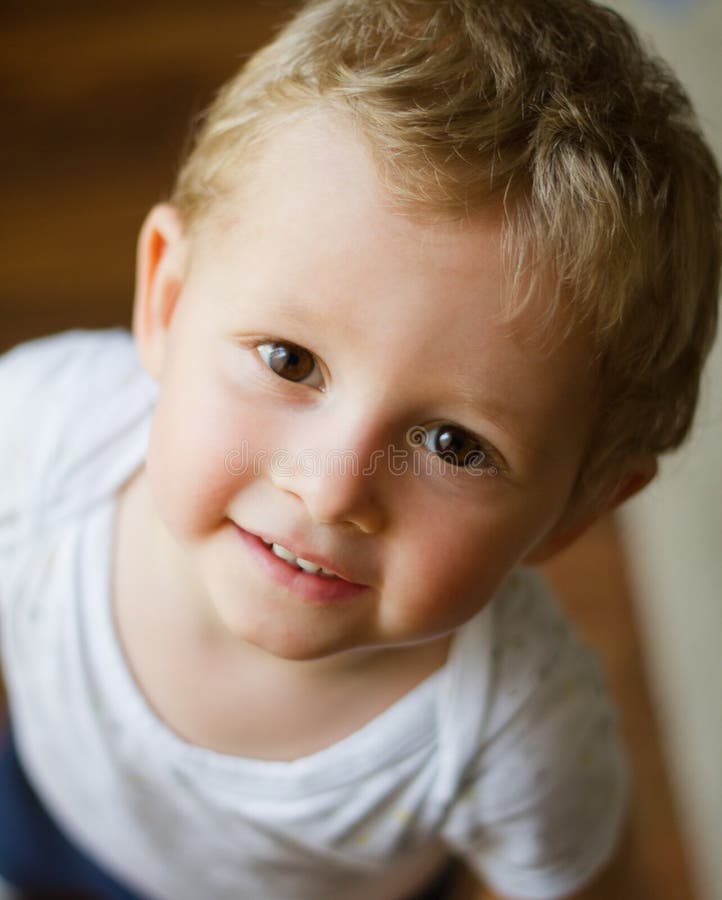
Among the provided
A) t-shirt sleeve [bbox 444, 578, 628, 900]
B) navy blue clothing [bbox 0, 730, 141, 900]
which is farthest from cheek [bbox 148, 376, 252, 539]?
navy blue clothing [bbox 0, 730, 141, 900]

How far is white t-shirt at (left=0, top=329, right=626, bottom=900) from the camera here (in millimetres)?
677

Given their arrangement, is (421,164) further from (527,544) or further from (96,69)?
(96,69)

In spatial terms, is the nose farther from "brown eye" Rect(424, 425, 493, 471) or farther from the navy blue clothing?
the navy blue clothing

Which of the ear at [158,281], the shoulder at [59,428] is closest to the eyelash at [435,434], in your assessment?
the ear at [158,281]

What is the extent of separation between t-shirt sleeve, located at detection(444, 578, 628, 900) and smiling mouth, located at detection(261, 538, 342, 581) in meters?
0.17

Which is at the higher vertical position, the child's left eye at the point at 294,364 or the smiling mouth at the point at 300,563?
the child's left eye at the point at 294,364

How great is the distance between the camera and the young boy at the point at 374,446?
1.65 feet

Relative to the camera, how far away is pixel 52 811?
0.88 meters

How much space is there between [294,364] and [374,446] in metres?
0.06

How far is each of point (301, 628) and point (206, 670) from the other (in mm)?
171

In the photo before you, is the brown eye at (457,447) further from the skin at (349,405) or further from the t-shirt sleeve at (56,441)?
the t-shirt sleeve at (56,441)

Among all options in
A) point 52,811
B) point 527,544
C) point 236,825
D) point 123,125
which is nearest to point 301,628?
point 527,544

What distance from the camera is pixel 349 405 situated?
1.67 feet

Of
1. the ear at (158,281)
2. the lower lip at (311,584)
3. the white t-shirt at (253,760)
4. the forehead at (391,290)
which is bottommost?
the white t-shirt at (253,760)
